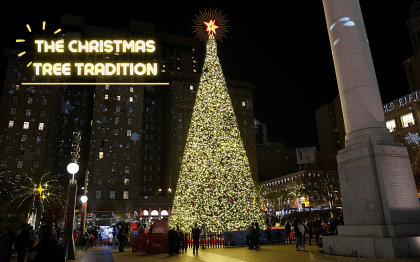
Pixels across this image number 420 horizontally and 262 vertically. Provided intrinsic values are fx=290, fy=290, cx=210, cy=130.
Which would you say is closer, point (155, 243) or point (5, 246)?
point (5, 246)

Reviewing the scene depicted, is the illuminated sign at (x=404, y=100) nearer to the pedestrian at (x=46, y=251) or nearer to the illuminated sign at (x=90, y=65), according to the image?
the illuminated sign at (x=90, y=65)

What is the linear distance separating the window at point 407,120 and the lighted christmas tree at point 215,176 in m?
59.8

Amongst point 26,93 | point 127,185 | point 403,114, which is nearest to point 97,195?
point 127,185

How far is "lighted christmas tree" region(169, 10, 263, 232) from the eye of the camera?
70.8 ft

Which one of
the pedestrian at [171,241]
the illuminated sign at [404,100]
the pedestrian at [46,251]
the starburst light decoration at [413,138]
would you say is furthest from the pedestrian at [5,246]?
the illuminated sign at [404,100]

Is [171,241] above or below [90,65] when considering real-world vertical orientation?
below

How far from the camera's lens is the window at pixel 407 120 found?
6519 centimetres

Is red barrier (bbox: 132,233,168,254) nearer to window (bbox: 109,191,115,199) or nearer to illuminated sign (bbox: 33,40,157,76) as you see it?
illuminated sign (bbox: 33,40,157,76)

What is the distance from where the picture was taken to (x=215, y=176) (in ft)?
72.2

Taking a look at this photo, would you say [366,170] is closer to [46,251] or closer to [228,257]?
[228,257]

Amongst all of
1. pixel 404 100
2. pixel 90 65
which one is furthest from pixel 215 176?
pixel 404 100

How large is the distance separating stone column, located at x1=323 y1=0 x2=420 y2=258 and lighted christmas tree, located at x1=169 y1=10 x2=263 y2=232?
1092cm

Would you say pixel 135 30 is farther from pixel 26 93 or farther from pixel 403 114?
pixel 403 114

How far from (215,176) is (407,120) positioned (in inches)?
2506
